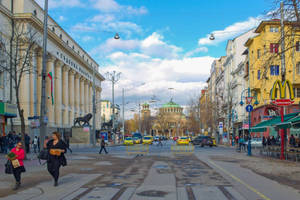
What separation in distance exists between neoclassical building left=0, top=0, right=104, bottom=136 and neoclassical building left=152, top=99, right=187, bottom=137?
47991 mm

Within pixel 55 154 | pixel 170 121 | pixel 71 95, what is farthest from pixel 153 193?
pixel 170 121

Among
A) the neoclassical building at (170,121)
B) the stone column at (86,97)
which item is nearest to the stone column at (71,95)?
the stone column at (86,97)

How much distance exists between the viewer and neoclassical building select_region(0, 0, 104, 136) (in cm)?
4345

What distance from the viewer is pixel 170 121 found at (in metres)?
163

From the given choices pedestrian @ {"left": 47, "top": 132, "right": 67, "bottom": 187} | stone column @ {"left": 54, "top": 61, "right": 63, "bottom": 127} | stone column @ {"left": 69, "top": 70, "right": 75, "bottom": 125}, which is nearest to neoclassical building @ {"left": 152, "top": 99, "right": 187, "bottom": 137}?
stone column @ {"left": 69, "top": 70, "right": 75, "bottom": 125}

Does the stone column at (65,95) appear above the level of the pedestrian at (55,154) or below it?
above

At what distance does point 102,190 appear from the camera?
11242 mm

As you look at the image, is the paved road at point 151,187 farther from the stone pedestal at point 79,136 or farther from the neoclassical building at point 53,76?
the stone pedestal at point 79,136

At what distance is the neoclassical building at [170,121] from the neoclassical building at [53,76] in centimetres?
4799

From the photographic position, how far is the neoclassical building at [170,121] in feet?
483

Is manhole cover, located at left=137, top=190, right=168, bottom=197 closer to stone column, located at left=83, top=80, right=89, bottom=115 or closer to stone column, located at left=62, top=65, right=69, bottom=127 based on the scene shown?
stone column, located at left=62, top=65, right=69, bottom=127

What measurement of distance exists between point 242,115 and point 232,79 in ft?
35.1

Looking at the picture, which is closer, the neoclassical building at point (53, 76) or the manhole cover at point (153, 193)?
the manhole cover at point (153, 193)

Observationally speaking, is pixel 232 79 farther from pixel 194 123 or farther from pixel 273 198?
pixel 273 198
